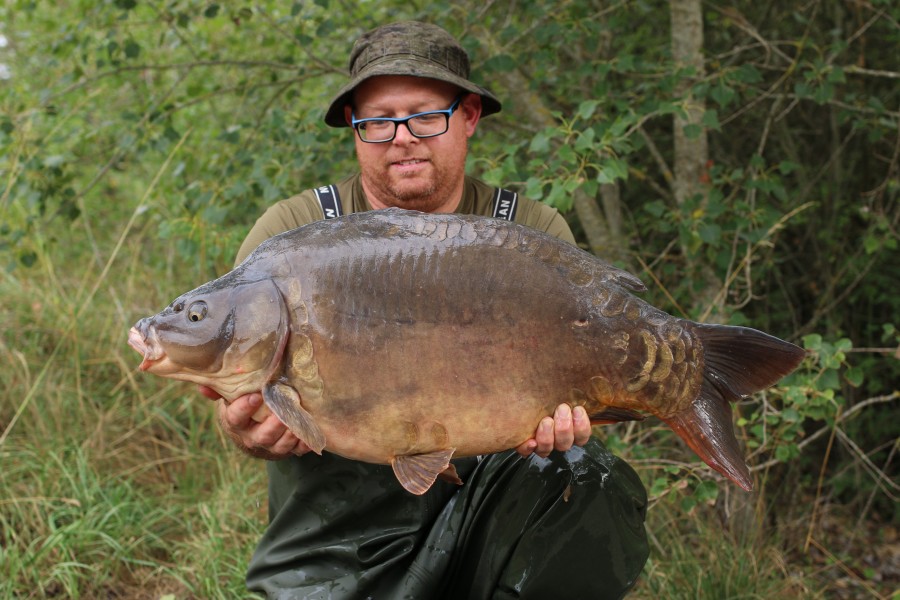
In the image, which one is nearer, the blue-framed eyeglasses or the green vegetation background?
the blue-framed eyeglasses

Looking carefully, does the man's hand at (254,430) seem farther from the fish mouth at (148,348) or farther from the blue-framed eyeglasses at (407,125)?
the blue-framed eyeglasses at (407,125)

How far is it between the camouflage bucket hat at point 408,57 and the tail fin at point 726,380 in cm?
88

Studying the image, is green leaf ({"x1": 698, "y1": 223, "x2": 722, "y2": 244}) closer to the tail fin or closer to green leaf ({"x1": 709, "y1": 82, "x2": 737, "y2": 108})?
green leaf ({"x1": 709, "y1": 82, "x2": 737, "y2": 108})

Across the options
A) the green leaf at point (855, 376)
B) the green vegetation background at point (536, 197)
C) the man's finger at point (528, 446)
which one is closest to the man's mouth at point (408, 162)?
the green vegetation background at point (536, 197)

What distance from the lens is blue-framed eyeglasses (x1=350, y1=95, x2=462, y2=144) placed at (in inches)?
80.4

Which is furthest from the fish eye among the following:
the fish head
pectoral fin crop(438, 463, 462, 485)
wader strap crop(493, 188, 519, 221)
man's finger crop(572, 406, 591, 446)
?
wader strap crop(493, 188, 519, 221)

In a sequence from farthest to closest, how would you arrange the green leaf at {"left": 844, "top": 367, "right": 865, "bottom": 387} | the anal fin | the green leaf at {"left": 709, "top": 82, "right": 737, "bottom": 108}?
the green leaf at {"left": 709, "top": 82, "right": 737, "bottom": 108} < the green leaf at {"left": 844, "top": 367, "right": 865, "bottom": 387} < the anal fin

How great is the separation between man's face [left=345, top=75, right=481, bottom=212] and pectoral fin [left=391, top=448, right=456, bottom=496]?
791mm

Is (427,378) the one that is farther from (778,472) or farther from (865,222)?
(865,222)

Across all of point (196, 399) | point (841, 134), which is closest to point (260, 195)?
point (196, 399)

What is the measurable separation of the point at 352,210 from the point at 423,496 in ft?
2.41

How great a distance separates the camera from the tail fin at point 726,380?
1.54 meters

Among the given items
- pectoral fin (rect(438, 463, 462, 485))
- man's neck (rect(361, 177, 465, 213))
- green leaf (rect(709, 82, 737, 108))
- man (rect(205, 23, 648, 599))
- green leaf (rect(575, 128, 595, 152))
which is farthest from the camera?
green leaf (rect(709, 82, 737, 108))

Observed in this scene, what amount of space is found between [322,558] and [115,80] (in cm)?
239
